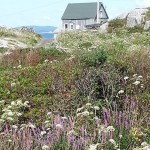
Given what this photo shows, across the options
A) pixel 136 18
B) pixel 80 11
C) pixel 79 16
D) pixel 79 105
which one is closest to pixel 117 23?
pixel 136 18

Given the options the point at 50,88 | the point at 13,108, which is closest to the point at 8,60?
the point at 50,88

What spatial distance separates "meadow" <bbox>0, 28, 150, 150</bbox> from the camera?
6.42m

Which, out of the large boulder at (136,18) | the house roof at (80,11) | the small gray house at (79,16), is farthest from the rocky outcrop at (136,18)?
the house roof at (80,11)

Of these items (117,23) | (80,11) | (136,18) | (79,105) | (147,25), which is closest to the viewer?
(79,105)

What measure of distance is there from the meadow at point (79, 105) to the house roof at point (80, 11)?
326ft

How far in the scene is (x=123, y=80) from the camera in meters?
10.4

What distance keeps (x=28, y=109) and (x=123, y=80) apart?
218cm

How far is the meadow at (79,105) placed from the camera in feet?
21.1

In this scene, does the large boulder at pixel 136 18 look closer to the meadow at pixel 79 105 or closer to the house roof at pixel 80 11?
the meadow at pixel 79 105

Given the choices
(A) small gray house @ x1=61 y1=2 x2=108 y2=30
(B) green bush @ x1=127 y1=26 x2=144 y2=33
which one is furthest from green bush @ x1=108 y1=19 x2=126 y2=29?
(A) small gray house @ x1=61 y1=2 x2=108 y2=30

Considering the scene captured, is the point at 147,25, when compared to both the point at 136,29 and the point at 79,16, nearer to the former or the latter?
the point at 136,29

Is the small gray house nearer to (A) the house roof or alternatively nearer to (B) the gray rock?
(A) the house roof

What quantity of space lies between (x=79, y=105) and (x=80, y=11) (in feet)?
350

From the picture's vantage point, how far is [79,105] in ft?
31.4
